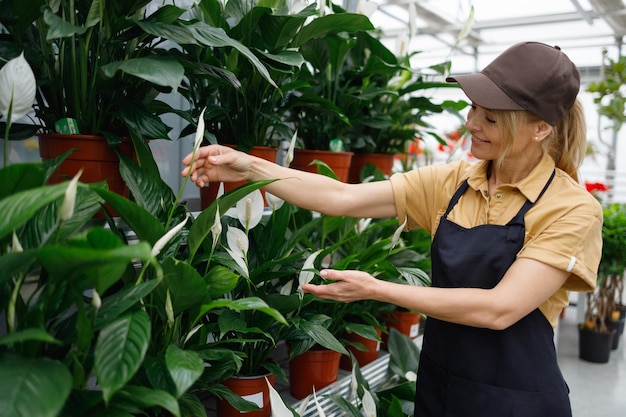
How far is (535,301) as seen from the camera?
1221mm

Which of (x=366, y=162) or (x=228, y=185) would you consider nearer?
(x=228, y=185)

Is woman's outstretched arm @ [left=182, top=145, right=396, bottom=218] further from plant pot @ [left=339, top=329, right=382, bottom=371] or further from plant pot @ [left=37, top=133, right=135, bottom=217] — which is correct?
plant pot @ [left=339, top=329, right=382, bottom=371]

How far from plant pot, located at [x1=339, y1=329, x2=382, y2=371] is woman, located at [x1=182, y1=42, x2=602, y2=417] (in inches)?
15.6

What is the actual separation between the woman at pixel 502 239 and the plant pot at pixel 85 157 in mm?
156

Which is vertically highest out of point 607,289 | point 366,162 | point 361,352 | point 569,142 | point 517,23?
point 517,23

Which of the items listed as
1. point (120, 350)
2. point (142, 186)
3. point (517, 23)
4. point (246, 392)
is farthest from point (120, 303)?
point (517, 23)

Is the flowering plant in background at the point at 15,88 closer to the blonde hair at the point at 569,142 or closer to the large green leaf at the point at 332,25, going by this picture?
the large green leaf at the point at 332,25

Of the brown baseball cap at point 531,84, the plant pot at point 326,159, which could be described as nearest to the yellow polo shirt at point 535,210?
the brown baseball cap at point 531,84

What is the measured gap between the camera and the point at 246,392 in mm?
1329

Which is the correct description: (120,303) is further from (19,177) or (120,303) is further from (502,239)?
(502,239)

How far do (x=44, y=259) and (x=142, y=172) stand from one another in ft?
1.52

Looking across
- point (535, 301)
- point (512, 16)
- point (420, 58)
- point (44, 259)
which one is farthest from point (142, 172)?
point (420, 58)

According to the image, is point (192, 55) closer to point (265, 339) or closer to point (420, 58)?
point (265, 339)

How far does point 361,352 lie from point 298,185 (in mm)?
778
